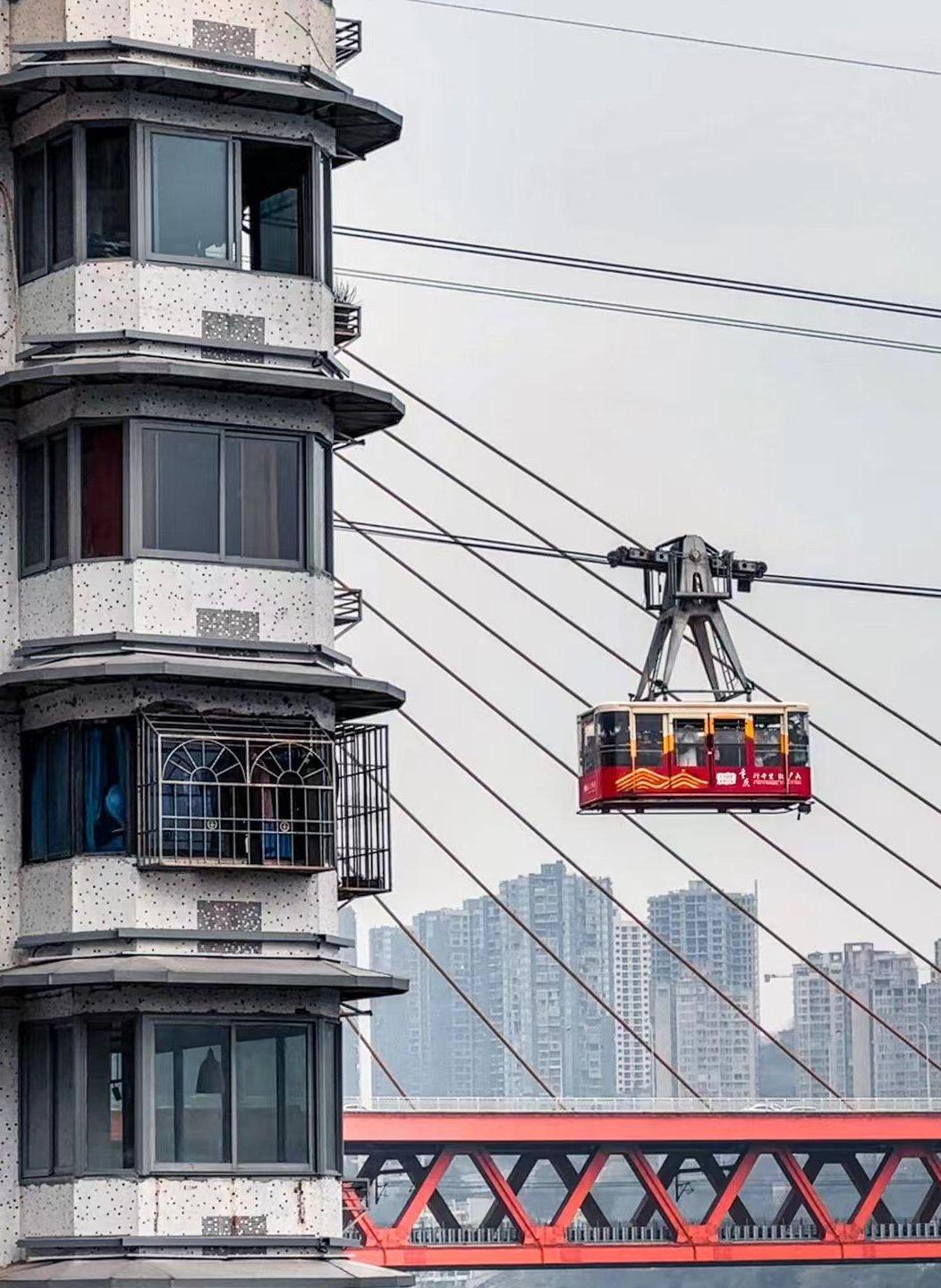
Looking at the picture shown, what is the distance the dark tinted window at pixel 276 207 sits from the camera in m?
33.8

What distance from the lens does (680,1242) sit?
114938mm

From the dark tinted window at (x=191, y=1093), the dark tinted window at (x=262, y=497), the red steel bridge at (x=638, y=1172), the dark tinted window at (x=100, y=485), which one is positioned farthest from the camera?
the red steel bridge at (x=638, y=1172)

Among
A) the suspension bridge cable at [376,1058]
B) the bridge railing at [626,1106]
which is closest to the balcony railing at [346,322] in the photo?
the suspension bridge cable at [376,1058]

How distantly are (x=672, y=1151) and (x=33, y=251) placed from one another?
8603 cm

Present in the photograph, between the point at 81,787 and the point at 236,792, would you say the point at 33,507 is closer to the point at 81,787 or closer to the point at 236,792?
the point at 81,787

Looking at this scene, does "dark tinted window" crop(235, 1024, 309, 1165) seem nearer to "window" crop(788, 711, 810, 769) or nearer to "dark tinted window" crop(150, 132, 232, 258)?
"dark tinted window" crop(150, 132, 232, 258)

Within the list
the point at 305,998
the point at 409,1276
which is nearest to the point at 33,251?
the point at 305,998

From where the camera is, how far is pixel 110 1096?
31.3 m

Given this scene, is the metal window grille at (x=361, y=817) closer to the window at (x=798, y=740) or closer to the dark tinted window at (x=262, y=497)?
the dark tinted window at (x=262, y=497)

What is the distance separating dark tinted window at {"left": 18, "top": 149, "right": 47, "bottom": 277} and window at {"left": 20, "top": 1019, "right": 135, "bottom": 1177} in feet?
→ 25.0

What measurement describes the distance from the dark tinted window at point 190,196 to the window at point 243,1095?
7.71m

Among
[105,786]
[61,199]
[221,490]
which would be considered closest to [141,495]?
[221,490]

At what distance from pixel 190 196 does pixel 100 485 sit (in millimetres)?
3107

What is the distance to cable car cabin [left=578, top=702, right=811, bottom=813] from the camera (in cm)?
6016
